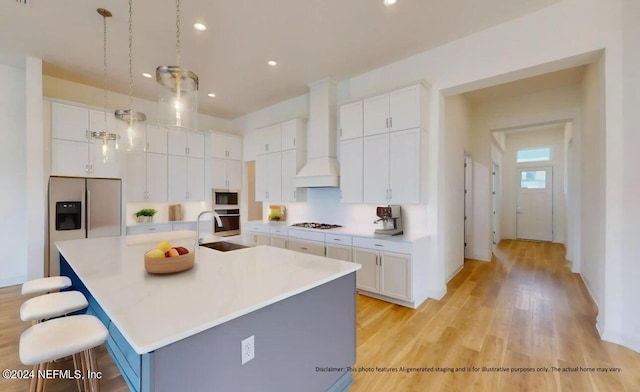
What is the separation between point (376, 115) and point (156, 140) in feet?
13.9

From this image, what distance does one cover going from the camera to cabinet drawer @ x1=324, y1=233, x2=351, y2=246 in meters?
3.67

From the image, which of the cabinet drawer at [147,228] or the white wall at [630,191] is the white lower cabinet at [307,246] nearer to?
the cabinet drawer at [147,228]

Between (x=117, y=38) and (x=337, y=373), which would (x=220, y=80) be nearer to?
(x=117, y=38)

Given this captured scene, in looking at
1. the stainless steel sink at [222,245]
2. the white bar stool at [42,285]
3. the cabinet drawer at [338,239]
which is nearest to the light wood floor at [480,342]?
the white bar stool at [42,285]

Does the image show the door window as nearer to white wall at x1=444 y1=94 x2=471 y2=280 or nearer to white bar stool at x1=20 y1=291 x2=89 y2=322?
white wall at x1=444 y1=94 x2=471 y2=280

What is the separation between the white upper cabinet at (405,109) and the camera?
3.24 m

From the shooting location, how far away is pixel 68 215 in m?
3.88

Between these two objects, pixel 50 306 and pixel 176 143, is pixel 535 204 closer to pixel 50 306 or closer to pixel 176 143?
pixel 176 143

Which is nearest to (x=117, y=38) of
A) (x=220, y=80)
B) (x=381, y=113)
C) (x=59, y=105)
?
(x=220, y=80)

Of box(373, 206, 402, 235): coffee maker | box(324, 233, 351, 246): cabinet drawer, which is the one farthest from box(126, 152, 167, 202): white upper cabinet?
box(373, 206, 402, 235): coffee maker

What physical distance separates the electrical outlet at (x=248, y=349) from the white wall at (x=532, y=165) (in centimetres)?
888

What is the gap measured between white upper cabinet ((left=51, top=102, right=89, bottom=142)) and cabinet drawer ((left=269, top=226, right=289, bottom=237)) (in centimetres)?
329

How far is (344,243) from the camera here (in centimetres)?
370

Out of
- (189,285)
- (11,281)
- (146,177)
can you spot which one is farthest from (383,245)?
(11,281)
